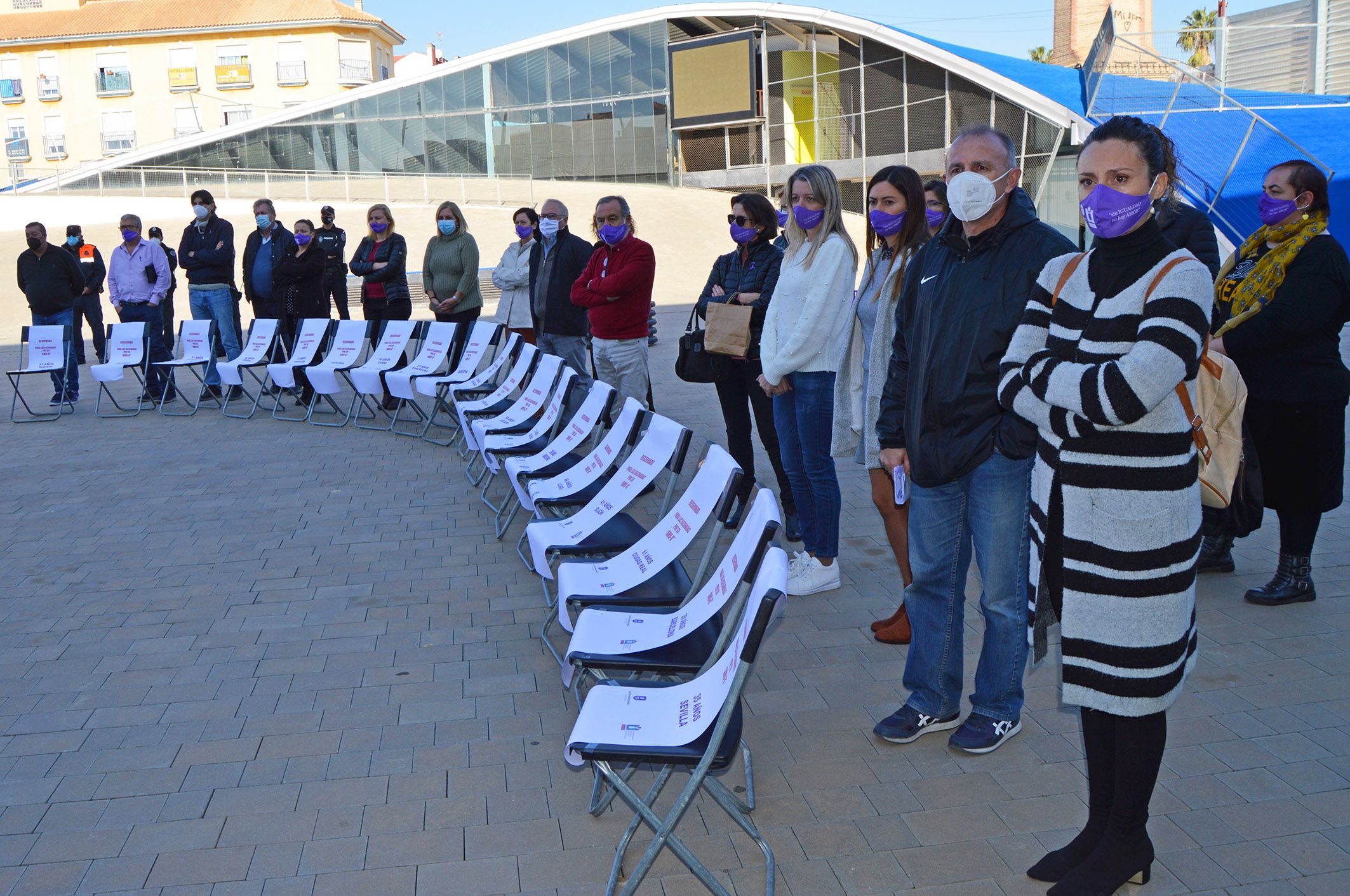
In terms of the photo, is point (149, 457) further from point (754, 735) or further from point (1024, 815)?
point (1024, 815)

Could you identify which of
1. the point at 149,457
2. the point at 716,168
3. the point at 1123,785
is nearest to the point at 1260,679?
the point at 1123,785

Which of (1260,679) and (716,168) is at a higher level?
(716,168)

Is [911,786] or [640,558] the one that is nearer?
[911,786]

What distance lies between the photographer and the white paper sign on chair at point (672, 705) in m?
2.69

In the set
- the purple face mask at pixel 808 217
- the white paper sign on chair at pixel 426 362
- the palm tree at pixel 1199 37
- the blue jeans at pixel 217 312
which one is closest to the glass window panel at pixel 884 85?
the palm tree at pixel 1199 37

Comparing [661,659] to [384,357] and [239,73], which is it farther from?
[239,73]

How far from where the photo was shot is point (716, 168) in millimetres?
40438

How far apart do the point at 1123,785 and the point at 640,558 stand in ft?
6.17

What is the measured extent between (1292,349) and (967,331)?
218 centimetres

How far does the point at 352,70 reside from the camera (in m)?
55.2

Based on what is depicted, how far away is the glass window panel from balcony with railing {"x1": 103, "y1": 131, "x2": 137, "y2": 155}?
118ft

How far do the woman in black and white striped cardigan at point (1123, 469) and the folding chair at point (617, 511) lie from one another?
1.90m

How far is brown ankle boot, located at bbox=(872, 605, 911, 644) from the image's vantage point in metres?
4.44

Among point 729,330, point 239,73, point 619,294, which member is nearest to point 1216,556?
point 729,330
